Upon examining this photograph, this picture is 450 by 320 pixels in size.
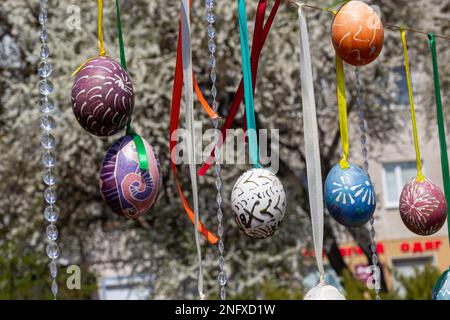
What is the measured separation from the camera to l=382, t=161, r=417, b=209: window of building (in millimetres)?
14500

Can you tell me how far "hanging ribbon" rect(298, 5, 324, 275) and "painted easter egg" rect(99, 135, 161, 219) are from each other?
1.62 feet

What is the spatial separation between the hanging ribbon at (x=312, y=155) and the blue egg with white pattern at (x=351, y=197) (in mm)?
210

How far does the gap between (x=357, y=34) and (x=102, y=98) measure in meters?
0.93

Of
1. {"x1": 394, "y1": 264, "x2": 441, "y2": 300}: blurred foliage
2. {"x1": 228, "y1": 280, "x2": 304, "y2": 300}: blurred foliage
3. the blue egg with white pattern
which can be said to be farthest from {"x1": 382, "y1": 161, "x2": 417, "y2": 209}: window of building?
the blue egg with white pattern

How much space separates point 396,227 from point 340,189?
12.3 metres

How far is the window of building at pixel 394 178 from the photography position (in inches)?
571

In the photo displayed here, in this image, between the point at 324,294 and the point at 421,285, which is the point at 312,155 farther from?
the point at 421,285

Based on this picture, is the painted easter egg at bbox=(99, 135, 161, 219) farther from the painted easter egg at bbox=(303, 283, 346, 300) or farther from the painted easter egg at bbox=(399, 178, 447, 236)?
the painted easter egg at bbox=(399, 178, 447, 236)

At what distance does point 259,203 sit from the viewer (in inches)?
93.0

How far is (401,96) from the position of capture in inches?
370

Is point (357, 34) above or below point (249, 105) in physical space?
above

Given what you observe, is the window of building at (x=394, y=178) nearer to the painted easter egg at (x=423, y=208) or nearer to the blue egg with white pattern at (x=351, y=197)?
the painted easter egg at (x=423, y=208)

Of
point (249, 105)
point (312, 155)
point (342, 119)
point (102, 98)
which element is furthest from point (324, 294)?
point (102, 98)

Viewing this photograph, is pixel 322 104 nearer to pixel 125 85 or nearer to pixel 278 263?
pixel 278 263
